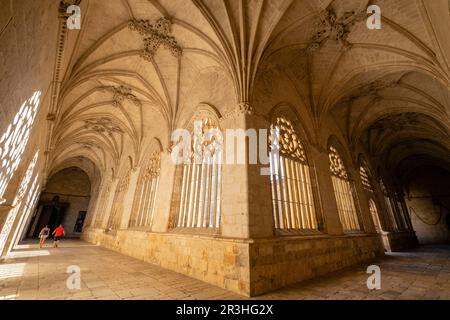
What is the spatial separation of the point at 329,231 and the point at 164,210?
6082 mm

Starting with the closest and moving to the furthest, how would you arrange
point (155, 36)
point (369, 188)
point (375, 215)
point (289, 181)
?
point (289, 181)
point (155, 36)
point (375, 215)
point (369, 188)

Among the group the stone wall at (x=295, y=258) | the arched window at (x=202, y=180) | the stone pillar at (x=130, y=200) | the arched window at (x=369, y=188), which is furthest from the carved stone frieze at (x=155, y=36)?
the arched window at (x=369, y=188)

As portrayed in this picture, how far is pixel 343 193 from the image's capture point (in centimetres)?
934

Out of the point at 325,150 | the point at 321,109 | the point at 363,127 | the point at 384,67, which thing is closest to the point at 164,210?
the point at 325,150

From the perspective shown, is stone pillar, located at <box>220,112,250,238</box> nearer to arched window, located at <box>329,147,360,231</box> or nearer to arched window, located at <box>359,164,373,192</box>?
arched window, located at <box>329,147,360,231</box>

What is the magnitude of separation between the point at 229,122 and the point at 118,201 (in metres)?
11.3

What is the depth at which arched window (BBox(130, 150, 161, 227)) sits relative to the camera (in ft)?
31.9

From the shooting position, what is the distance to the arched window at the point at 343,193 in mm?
8750

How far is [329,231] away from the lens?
22.5 feet

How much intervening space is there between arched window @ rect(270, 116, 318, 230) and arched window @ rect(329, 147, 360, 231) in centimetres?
251

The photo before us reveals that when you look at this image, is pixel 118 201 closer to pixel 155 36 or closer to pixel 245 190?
pixel 155 36

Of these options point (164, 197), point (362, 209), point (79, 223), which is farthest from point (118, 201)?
point (362, 209)

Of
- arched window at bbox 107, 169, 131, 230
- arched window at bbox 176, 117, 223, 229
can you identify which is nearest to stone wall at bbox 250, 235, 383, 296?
arched window at bbox 176, 117, 223, 229
